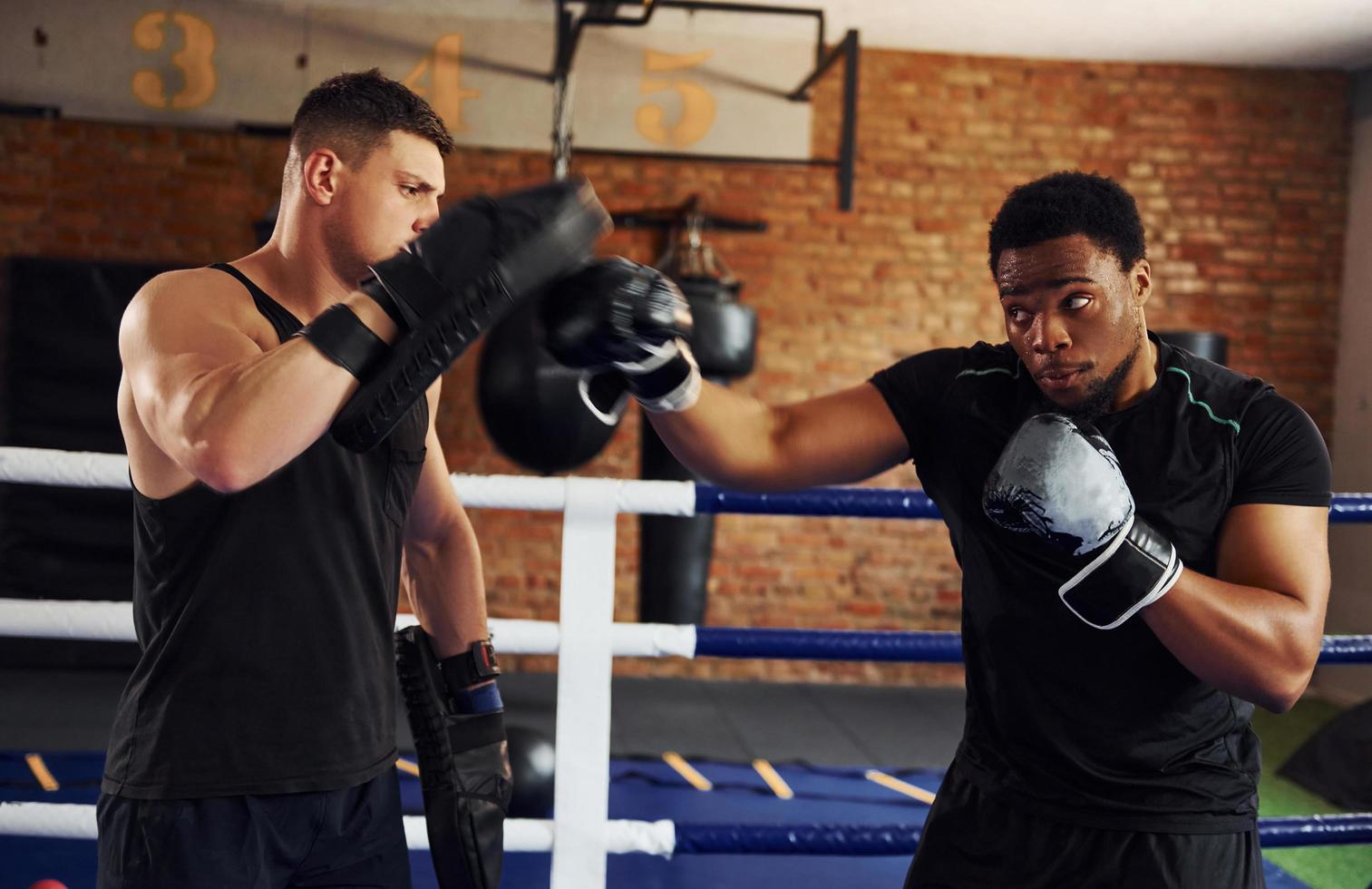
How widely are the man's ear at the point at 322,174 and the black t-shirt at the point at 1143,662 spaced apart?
97cm

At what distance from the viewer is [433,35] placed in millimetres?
5352

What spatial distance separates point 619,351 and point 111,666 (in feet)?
15.6

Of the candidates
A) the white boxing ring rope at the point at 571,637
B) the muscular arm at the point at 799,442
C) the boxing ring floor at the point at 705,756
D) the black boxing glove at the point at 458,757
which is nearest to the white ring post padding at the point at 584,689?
the white boxing ring rope at the point at 571,637

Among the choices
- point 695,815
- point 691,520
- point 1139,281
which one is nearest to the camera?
point 1139,281

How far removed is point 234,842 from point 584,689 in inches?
27.1

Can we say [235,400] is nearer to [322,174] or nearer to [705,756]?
[322,174]

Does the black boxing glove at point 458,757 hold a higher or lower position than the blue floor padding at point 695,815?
higher

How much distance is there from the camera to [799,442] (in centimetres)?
155

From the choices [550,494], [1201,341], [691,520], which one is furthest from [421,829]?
[1201,341]

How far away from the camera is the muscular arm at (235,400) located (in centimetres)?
110

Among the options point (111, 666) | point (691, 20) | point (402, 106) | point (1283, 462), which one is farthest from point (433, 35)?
point (1283, 462)

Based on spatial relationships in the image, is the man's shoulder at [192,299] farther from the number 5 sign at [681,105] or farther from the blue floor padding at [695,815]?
the number 5 sign at [681,105]

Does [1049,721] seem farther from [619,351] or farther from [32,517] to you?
[32,517]

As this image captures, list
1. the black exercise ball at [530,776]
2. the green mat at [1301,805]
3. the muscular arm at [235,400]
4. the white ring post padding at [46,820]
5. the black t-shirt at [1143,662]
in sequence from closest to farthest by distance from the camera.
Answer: the muscular arm at [235,400], the black t-shirt at [1143,662], the white ring post padding at [46,820], the black exercise ball at [530,776], the green mat at [1301,805]
